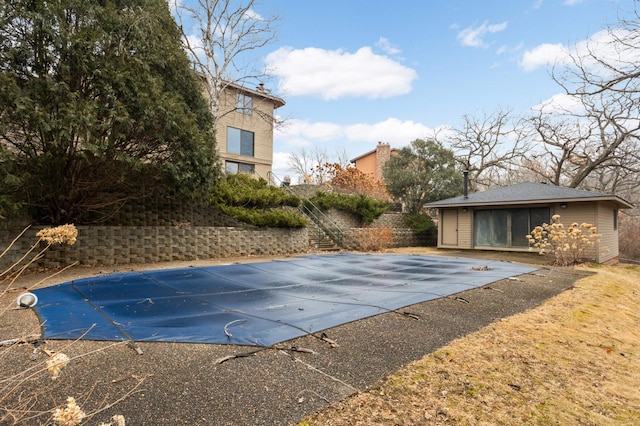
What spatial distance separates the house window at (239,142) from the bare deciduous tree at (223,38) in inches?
130


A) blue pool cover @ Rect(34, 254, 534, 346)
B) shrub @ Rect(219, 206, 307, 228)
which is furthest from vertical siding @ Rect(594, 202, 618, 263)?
shrub @ Rect(219, 206, 307, 228)

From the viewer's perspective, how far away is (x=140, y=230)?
7.90 meters

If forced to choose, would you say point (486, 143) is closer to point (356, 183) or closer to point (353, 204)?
point (356, 183)

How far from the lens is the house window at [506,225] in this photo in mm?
11984

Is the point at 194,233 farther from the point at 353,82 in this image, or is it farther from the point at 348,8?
the point at 353,82

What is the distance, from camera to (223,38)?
47.0 feet

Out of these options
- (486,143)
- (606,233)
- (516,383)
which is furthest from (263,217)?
(486,143)

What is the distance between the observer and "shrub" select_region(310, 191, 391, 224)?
14.6 m

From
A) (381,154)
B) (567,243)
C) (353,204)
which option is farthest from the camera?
(381,154)

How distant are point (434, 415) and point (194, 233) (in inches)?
316

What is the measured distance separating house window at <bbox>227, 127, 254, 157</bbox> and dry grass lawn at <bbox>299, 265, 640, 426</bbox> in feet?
53.9

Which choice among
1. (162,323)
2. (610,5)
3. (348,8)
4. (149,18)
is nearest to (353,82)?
(348,8)

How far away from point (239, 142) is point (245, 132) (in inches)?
29.4

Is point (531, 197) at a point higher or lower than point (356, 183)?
lower
